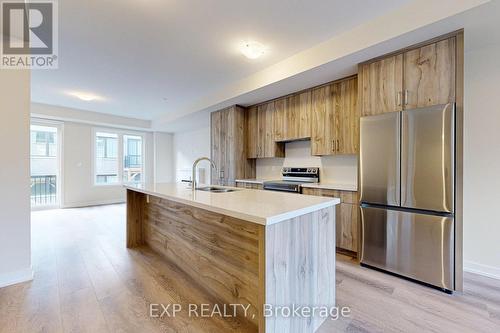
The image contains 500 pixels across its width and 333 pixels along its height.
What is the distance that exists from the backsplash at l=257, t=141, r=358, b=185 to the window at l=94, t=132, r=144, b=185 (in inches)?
187

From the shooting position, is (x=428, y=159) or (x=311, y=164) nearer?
(x=428, y=159)

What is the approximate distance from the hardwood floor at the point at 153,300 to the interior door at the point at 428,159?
82 cm

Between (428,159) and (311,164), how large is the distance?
1842 millimetres

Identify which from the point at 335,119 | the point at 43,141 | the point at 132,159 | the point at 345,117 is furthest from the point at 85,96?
the point at 345,117

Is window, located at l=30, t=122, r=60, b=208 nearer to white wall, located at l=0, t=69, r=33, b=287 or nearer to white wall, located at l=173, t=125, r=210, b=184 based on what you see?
white wall, located at l=173, t=125, r=210, b=184

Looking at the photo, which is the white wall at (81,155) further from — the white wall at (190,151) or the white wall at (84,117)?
the white wall at (190,151)

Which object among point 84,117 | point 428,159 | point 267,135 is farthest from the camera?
point 84,117

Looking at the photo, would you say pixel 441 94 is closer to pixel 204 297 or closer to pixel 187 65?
pixel 204 297

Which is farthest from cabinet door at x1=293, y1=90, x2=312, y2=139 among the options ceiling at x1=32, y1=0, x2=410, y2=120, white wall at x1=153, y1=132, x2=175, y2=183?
white wall at x1=153, y1=132, x2=175, y2=183

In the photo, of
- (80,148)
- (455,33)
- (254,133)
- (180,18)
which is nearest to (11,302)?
(180,18)

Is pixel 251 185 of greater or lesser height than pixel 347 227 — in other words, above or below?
above

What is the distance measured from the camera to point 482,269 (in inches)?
94.3

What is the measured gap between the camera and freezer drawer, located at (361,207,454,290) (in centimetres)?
206

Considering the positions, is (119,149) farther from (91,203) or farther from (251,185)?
(251,185)
